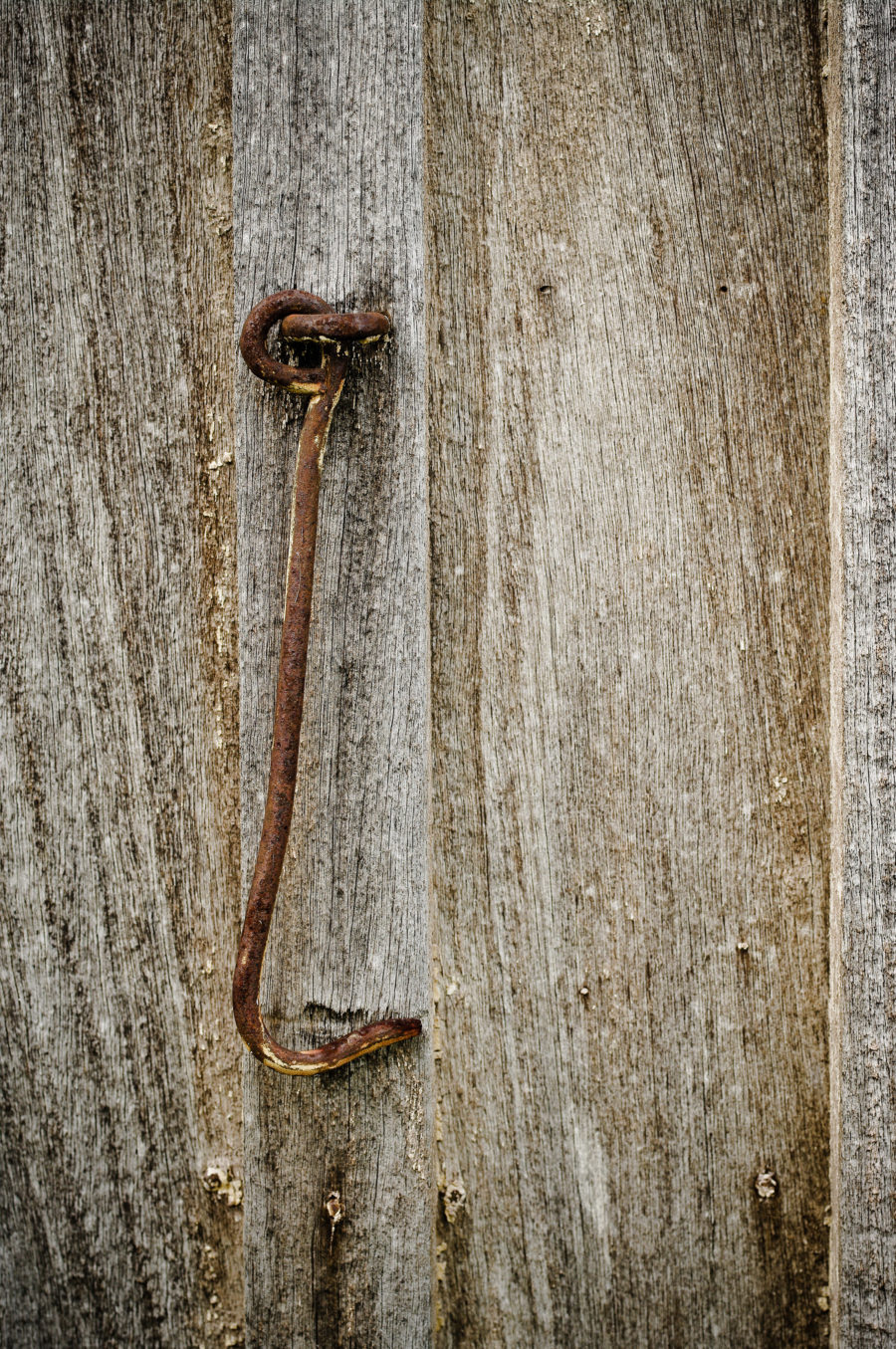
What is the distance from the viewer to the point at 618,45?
0.63 m

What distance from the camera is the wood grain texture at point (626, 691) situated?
64 cm

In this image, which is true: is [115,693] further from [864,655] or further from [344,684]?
[864,655]

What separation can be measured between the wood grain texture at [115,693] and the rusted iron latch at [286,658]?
142 mm

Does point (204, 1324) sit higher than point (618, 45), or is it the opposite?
point (618, 45)

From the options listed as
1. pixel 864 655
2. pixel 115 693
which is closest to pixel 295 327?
pixel 115 693

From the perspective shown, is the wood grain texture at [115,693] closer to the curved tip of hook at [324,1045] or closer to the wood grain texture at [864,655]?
the curved tip of hook at [324,1045]

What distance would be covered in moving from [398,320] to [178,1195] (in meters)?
0.82

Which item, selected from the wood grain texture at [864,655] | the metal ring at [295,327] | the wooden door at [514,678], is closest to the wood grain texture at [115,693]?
the wooden door at [514,678]

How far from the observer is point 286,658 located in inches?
20.7

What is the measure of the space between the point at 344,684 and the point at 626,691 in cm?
26

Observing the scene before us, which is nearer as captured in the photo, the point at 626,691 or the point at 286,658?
the point at 286,658

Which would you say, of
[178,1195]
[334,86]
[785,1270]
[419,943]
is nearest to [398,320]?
[334,86]

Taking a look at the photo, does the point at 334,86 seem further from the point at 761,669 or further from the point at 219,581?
the point at 761,669

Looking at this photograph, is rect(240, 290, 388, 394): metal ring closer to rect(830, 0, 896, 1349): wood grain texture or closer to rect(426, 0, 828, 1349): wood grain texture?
rect(426, 0, 828, 1349): wood grain texture
